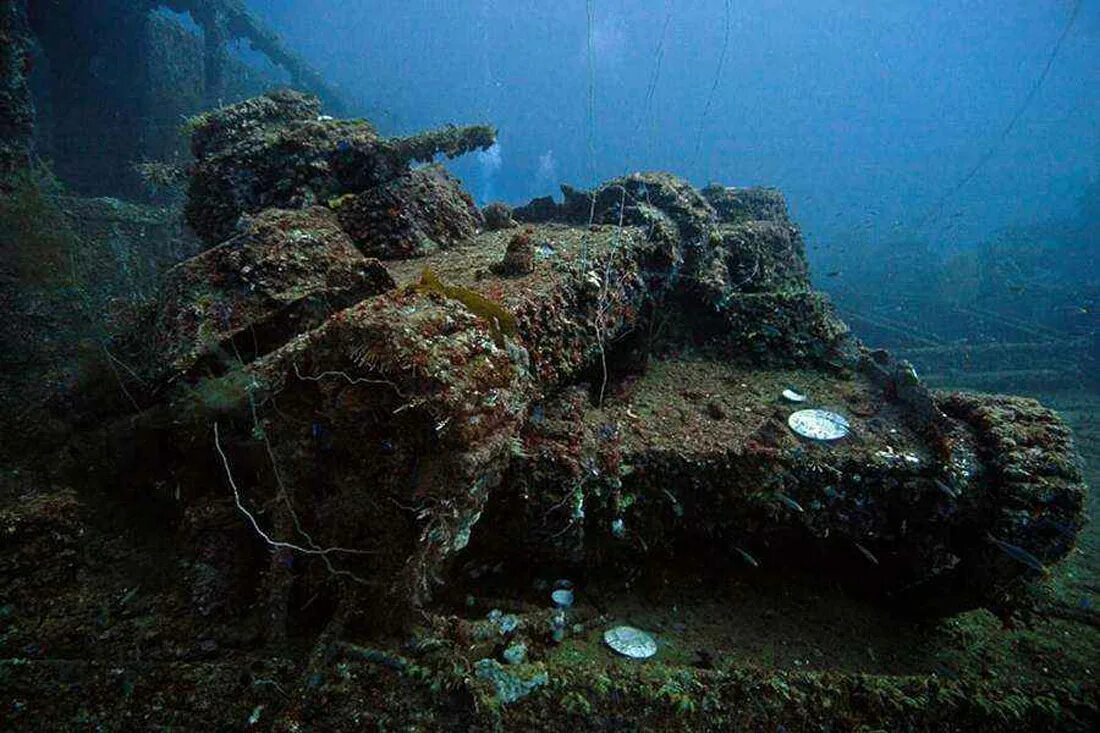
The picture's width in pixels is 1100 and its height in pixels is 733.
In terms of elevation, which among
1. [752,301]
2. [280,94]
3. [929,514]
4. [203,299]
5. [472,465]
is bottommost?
[472,465]

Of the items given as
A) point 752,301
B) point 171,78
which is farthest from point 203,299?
point 171,78

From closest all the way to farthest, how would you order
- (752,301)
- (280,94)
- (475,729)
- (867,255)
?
(475,729) < (752,301) < (280,94) < (867,255)

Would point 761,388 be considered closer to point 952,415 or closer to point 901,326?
point 952,415

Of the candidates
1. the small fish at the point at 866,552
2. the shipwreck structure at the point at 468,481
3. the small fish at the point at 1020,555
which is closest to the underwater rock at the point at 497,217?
the shipwreck structure at the point at 468,481

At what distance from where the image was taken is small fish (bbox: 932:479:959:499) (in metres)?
3.77

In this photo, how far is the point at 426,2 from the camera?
151625 mm

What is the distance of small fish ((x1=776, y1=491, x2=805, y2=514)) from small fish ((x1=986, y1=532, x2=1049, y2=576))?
128 cm

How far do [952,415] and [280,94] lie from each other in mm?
9308

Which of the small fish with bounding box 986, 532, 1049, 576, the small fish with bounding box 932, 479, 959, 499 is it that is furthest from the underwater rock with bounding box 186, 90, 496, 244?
the small fish with bounding box 986, 532, 1049, 576

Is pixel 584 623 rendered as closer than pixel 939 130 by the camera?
Yes

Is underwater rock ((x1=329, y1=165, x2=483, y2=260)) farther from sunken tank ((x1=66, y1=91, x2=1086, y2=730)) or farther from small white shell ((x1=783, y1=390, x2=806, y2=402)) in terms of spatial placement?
small white shell ((x1=783, y1=390, x2=806, y2=402))

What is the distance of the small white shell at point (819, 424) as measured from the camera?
4289 mm

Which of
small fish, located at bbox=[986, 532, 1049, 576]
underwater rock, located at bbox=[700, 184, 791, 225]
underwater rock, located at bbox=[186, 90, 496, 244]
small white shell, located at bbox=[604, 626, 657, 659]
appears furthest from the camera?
underwater rock, located at bbox=[700, 184, 791, 225]

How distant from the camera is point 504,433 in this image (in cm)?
261
